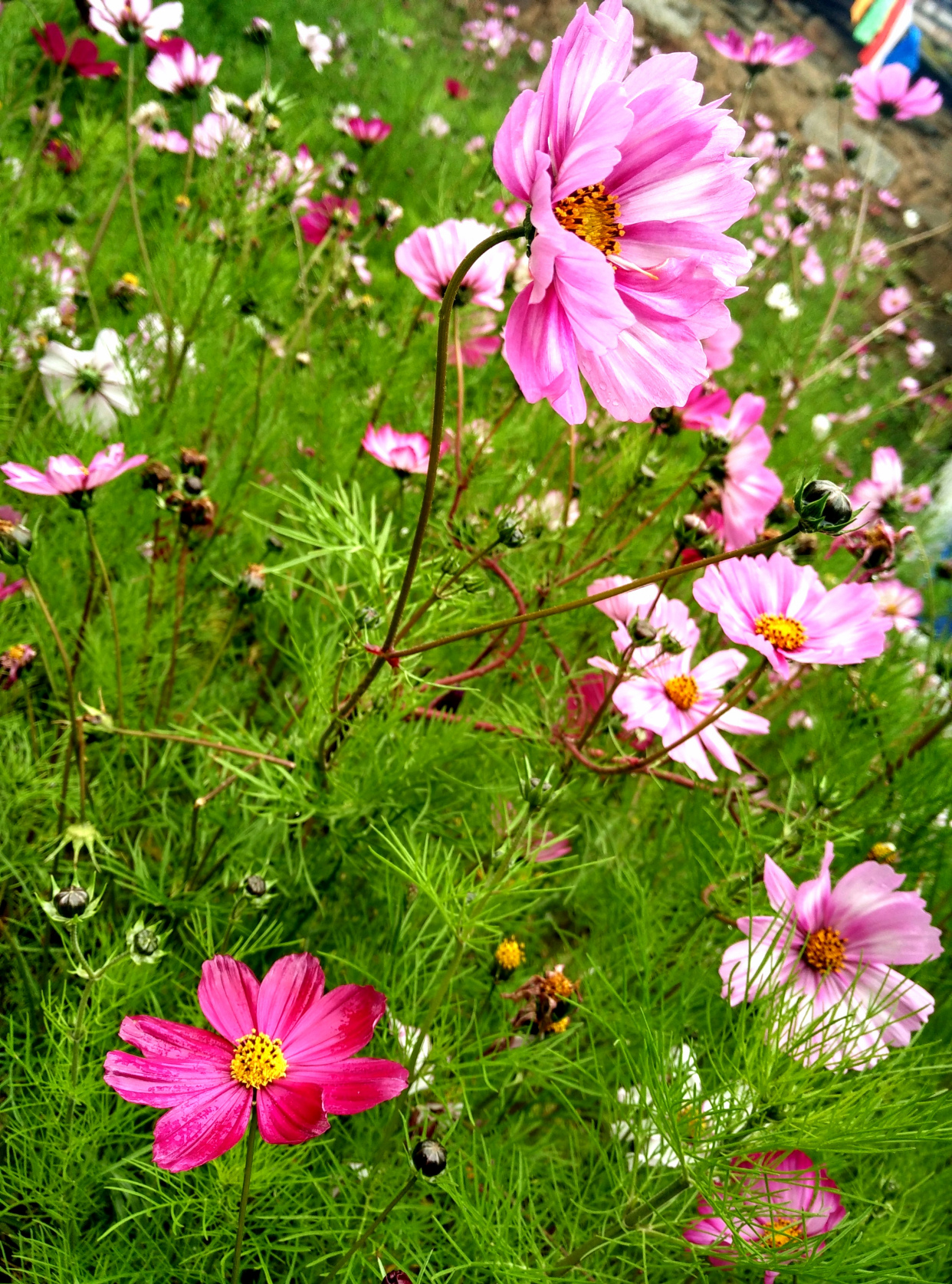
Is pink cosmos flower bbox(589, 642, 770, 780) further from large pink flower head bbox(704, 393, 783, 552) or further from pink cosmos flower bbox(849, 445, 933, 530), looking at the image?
pink cosmos flower bbox(849, 445, 933, 530)

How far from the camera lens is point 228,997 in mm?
392

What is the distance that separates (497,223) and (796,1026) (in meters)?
1.07

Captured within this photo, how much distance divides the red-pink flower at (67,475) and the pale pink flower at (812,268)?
2.76m

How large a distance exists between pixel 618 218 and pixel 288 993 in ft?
1.25

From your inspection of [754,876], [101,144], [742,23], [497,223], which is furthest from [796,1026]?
[742,23]

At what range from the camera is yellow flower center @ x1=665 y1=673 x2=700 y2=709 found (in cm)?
62

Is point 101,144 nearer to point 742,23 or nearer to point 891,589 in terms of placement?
point 891,589

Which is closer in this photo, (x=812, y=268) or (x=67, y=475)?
(x=67, y=475)

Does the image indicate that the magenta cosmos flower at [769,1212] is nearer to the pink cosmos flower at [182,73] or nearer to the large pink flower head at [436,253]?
the large pink flower head at [436,253]

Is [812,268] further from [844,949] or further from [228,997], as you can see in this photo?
[228,997]

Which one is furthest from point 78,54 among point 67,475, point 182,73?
point 67,475

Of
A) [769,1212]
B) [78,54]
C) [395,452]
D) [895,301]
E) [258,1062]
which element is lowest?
[769,1212]

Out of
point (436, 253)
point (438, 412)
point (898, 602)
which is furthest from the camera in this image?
point (898, 602)

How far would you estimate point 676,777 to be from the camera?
608 mm
